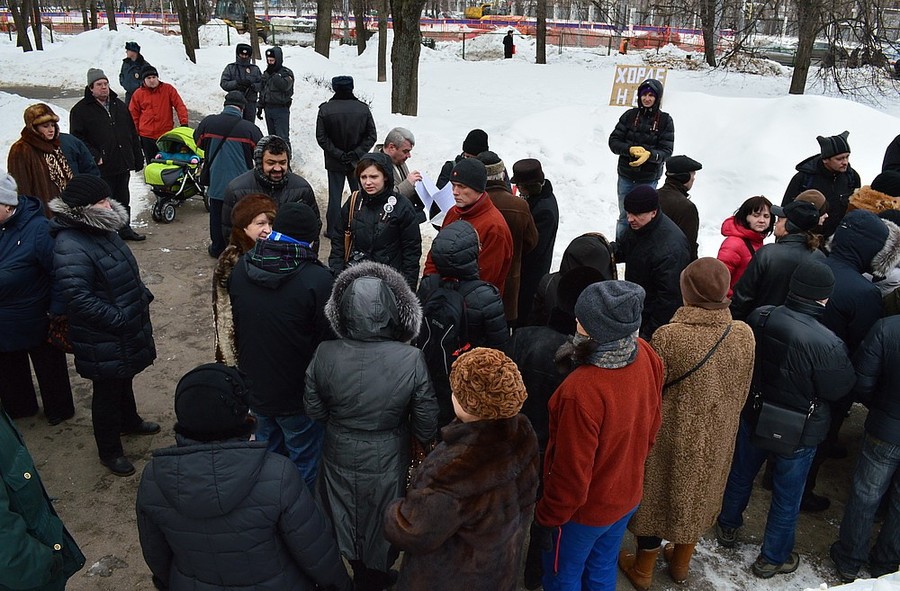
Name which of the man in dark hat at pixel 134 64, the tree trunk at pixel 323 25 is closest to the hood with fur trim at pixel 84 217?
the man in dark hat at pixel 134 64

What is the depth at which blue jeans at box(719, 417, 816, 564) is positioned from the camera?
144 inches

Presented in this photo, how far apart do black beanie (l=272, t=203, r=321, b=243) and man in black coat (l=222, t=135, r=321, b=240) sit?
1732 mm

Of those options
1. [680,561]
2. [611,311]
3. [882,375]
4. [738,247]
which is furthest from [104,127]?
[882,375]

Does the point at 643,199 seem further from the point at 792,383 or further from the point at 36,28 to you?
the point at 36,28

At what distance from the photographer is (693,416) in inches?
132

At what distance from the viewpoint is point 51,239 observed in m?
4.24

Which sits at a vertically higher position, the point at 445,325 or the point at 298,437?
the point at 445,325

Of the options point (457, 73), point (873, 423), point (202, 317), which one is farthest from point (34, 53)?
point (873, 423)

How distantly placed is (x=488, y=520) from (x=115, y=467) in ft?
→ 10.3

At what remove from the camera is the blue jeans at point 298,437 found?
12.6 feet

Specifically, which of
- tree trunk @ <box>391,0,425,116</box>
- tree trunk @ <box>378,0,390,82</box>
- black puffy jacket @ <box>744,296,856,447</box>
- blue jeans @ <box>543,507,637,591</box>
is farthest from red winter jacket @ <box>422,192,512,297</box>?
tree trunk @ <box>378,0,390,82</box>

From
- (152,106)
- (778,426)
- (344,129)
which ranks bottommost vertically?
(778,426)

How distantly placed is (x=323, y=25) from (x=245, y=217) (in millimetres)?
19941

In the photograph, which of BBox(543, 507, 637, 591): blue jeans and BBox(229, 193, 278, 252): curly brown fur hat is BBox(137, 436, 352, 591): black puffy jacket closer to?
BBox(543, 507, 637, 591): blue jeans
